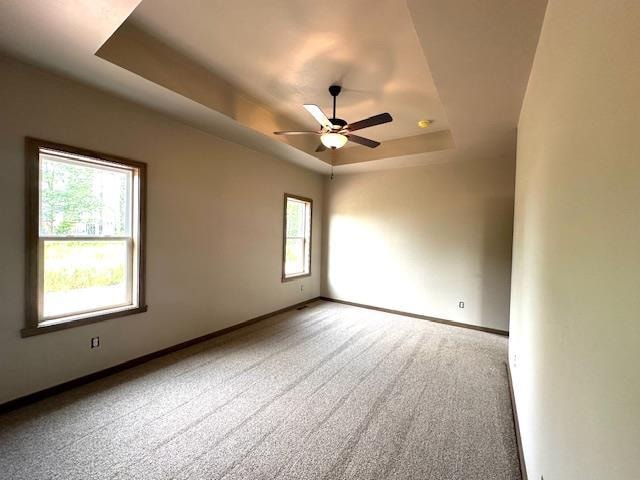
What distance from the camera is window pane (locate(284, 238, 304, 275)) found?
16.9 ft

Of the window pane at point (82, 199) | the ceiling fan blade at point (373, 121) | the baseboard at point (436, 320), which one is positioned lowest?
the baseboard at point (436, 320)

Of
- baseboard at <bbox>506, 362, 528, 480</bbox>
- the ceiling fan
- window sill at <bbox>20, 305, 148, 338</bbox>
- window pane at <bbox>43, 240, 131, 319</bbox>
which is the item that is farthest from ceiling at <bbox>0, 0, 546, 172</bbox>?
baseboard at <bbox>506, 362, 528, 480</bbox>

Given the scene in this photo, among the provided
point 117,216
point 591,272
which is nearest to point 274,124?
point 117,216

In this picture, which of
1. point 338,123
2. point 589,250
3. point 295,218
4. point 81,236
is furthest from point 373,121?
point 295,218

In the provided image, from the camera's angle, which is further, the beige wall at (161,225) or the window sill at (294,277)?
the window sill at (294,277)

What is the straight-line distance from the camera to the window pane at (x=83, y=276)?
2.40m

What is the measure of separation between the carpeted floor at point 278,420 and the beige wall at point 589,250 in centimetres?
75

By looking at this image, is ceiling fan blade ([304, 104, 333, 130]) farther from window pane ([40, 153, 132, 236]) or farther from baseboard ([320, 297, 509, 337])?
baseboard ([320, 297, 509, 337])

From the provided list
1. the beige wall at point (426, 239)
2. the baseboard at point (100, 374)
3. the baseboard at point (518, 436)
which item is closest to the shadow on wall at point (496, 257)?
the beige wall at point (426, 239)

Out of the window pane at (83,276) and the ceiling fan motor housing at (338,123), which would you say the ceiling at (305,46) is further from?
the window pane at (83,276)

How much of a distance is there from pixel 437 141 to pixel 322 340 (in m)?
3.22

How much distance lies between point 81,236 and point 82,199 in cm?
34

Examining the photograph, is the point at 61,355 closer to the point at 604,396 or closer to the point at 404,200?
the point at 604,396

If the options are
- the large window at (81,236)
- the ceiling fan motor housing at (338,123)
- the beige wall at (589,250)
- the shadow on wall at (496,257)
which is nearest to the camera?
the beige wall at (589,250)
